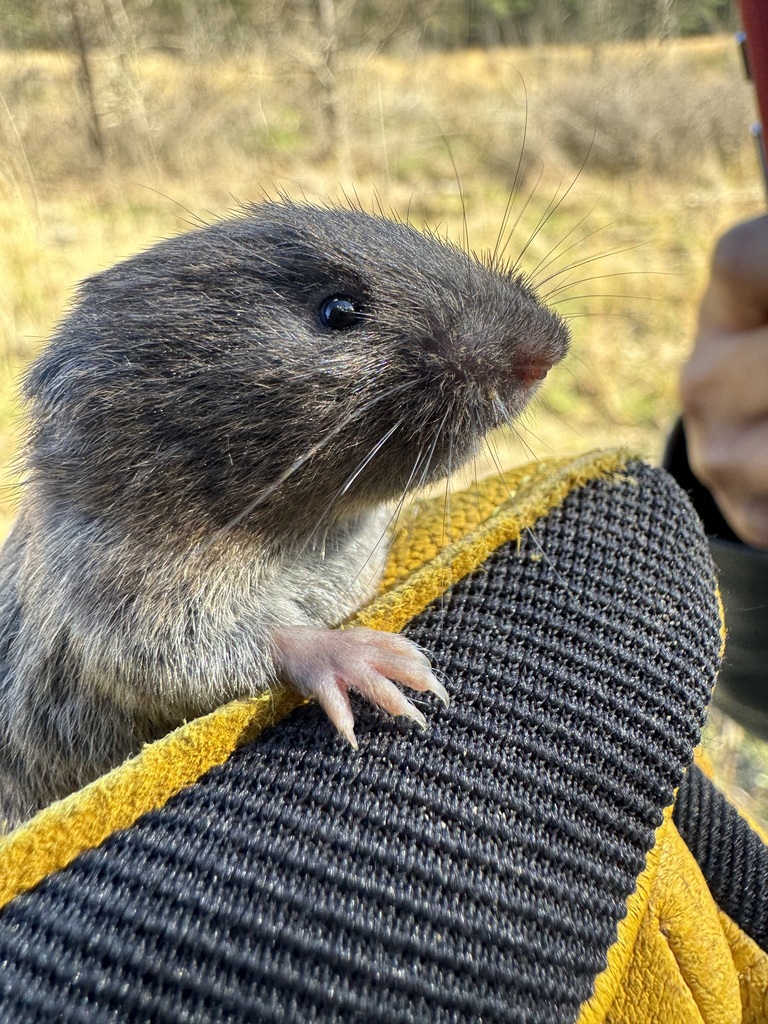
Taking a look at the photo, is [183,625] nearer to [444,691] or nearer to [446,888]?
[444,691]

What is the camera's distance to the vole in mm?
1580

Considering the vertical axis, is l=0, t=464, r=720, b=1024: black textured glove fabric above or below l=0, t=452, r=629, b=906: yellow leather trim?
below

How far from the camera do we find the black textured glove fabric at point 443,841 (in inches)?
45.9

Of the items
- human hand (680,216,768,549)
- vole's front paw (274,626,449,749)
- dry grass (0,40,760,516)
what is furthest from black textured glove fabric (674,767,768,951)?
dry grass (0,40,760,516)

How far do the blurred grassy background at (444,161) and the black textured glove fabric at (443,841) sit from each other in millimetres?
5407

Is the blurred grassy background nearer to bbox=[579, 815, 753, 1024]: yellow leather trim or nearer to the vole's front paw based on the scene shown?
bbox=[579, 815, 753, 1024]: yellow leather trim

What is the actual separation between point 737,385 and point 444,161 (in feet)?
45.5

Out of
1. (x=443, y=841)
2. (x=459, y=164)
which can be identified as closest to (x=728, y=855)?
(x=443, y=841)

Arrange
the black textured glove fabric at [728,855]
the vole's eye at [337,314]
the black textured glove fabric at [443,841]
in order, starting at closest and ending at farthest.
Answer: the black textured glove fabric at [443,841] → the vole's eye at [337,314] → the black textured glove fabric at [728,855]

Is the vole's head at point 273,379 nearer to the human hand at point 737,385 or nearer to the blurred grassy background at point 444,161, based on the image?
the human hand at point 737,385

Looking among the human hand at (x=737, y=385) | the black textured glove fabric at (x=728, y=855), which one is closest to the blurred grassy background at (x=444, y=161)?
the human hand at (x=737, y=385)

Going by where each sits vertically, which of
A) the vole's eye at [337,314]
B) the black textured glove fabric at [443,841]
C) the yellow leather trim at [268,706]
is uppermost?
the vole's eye at [337,314]

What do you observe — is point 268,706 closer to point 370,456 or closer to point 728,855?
point 370,456

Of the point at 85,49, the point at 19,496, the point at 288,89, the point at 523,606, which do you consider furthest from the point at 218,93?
the point at 523,606
